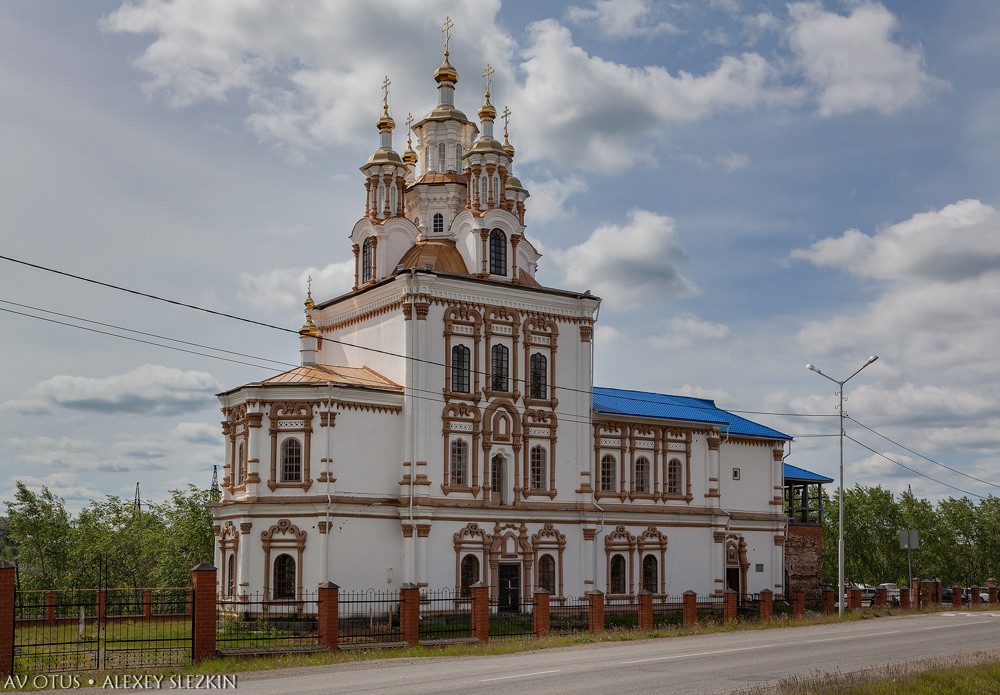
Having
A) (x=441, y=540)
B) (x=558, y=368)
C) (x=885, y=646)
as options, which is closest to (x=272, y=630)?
(x=441, y=540)

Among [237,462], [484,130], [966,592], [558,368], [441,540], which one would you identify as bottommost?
[966,592]

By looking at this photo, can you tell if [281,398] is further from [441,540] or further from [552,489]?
[552,489]

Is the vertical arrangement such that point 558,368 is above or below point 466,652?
above

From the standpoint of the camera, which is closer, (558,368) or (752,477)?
(558,368)

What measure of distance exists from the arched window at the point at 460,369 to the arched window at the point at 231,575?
31.1 ft

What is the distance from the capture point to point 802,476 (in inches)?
2030

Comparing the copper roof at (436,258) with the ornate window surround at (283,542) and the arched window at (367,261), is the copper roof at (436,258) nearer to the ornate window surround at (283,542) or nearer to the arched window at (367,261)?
the arched window at (367,261)

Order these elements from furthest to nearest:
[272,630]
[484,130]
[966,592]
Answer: [966,592]
[484,130]
[272,630]

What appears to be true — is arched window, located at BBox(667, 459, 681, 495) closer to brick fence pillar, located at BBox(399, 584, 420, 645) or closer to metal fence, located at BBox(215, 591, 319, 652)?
metal fence, located at BBox(215, 591, 319, 652)

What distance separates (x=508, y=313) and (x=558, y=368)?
296 cm

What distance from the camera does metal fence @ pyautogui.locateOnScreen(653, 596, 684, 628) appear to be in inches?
1665

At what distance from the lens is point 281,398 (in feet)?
119

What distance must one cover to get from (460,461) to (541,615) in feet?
28.3

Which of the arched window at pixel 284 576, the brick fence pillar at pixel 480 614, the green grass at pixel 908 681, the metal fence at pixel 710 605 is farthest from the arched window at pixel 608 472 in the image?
the green grass at pixel 908 681
